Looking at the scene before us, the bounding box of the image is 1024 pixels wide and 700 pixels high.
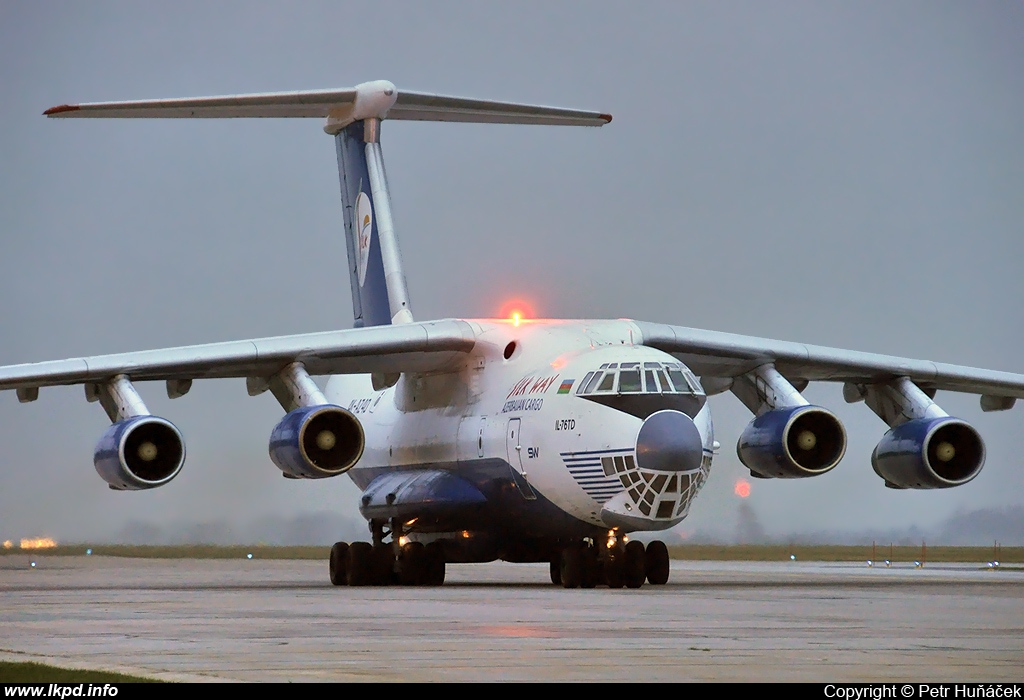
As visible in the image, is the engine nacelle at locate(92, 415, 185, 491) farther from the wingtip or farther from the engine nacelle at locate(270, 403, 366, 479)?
the wingtip

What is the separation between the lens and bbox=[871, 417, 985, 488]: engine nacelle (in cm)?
1870

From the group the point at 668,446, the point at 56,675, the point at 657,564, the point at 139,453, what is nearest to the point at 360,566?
the point at 139,453

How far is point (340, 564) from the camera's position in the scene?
1927cm

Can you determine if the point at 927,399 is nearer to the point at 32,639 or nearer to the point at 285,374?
the point at 285,374

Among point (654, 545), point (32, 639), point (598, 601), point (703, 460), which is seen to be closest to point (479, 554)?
point (654, 545)

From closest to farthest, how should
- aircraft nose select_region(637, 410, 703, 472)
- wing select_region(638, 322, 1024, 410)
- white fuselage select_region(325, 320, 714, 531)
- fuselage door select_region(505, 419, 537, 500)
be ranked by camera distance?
aircraft nose select_region(637, 410, 703, 472) → white fuselage select_region(325, 320, 714, 531) → fuselage door select_region(505, 419, 537, 500) → wing select_region(638, 322, 1024, 410)

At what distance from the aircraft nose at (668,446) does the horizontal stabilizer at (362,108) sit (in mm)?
7858

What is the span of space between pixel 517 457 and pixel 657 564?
6.20 ft

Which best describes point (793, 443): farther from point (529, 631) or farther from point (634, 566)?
point (529, 631)

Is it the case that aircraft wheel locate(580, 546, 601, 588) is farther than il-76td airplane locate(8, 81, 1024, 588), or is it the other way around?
aircraft wheel locate(580, 546, 601, 588)

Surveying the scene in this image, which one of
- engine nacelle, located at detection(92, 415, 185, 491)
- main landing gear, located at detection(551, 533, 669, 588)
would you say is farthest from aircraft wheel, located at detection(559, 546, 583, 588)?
engine nacelle, located at detection(92, 415, 185, 491)

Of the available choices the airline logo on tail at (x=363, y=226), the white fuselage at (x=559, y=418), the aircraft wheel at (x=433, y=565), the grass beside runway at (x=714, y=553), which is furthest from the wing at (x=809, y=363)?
the grass beside runway at (x=714, y=553)

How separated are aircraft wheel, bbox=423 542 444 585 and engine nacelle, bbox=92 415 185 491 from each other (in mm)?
3195

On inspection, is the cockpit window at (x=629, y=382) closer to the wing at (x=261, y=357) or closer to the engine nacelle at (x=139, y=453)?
the wing at (x=261, y=357)
